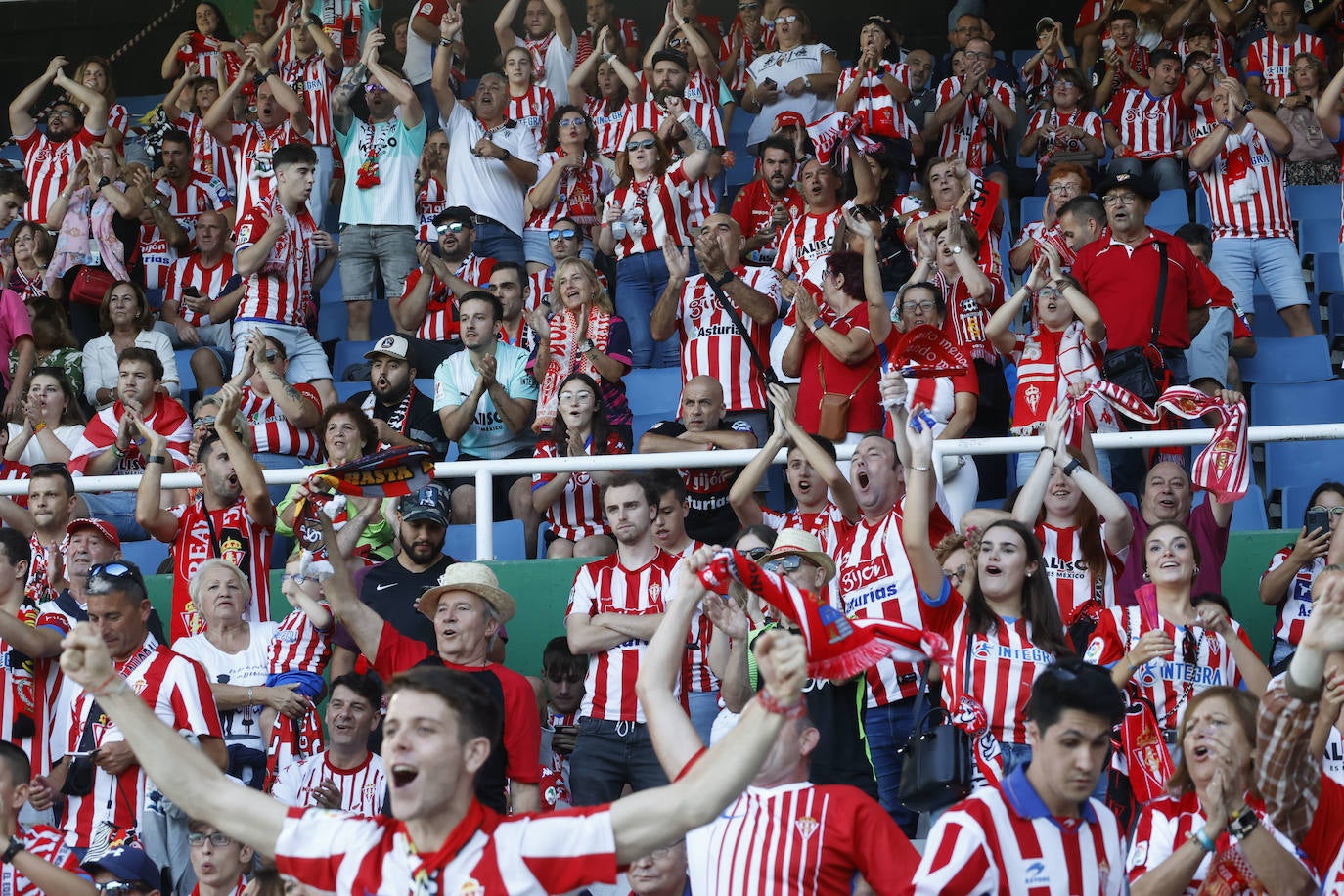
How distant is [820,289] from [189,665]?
3822 mm

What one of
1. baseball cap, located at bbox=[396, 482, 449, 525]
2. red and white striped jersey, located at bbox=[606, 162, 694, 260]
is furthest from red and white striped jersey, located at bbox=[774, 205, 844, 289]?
baseball cap, located at bbox=[396, 482, 449, 525]

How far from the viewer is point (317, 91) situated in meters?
13.0

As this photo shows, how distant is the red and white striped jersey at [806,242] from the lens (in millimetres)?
9672

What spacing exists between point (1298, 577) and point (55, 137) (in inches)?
346

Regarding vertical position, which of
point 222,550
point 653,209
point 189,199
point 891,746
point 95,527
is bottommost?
point 891,746

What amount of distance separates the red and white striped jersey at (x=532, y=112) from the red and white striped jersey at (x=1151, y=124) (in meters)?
3.83

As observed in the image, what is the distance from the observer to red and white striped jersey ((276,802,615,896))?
148 inches

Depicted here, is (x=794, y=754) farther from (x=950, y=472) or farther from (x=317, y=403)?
(x=317, y=403)

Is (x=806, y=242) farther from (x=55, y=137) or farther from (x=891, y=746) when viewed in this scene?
(x=55, y=137)

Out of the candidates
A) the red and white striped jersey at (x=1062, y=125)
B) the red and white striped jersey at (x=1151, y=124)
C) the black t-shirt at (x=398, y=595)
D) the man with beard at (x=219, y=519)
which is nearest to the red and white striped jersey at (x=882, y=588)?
the black t-shirt at (x=398, y=595)

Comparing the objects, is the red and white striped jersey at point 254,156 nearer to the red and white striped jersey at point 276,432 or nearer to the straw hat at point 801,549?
the red and white striped jersey at point 276,432

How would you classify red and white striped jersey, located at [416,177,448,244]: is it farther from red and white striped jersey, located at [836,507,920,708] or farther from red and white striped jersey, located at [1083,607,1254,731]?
red and white striped jersey, located at [1083,607,1254,731]

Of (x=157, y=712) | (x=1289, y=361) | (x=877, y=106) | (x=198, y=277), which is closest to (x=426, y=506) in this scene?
(x=157, y=712)

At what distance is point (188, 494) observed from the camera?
8.66 metres
